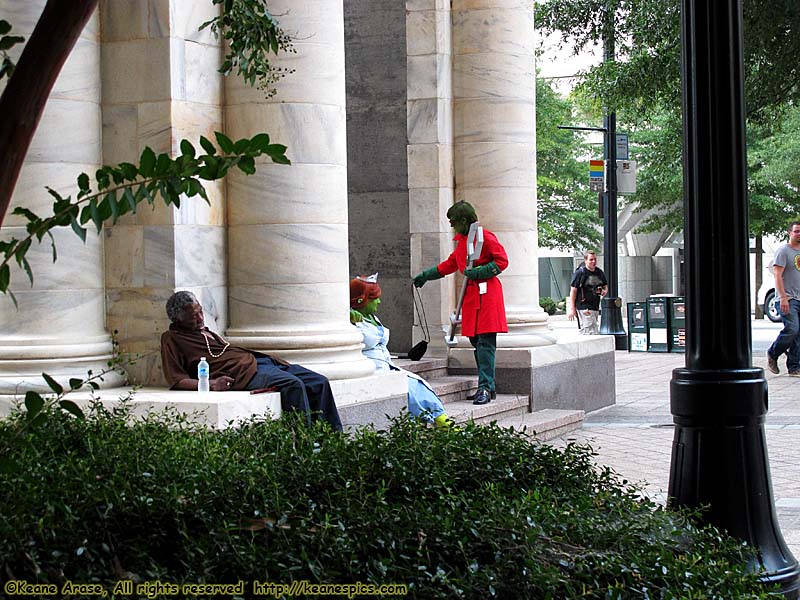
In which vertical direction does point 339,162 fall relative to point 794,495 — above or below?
above

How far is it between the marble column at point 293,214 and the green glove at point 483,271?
2.67 meters

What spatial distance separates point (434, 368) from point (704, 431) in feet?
26.1

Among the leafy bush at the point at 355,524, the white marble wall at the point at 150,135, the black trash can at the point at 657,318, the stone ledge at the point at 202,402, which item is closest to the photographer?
the leafy bush at the point at 355,524

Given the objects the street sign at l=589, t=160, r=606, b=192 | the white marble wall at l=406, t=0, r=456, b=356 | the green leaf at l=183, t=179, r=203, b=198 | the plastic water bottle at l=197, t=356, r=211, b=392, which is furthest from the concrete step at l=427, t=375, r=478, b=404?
the street sign at l=589, t=160, r=606, b=192

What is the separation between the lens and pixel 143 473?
4.89 meters

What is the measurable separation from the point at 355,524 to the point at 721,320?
2106 millimetres

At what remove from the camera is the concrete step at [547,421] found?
39.8 feet

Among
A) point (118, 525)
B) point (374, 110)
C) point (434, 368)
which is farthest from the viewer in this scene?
point (374, 110)

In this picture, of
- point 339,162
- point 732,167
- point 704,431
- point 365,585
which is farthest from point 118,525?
point 339,162

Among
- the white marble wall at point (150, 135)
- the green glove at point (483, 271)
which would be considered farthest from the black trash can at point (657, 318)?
the white marble wall at point (150, 135)

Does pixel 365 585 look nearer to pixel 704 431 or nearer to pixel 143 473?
pixel 143 473

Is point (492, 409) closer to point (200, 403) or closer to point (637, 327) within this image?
point (200, 403)

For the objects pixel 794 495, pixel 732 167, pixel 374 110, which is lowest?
pixel 794 495

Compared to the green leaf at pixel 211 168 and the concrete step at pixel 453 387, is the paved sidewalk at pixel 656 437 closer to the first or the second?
the concrete step at pixel 453 387
